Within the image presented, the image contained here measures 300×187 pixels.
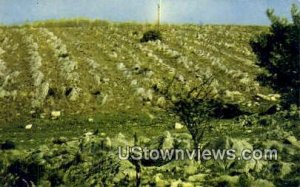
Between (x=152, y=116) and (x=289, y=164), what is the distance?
41.2 feet

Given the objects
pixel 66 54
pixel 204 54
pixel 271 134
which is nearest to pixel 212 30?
pixel 204 54

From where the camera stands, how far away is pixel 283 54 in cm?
3067

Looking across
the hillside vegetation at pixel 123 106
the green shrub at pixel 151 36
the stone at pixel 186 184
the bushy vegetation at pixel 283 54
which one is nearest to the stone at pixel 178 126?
the hillside vegetation at pixel 123 106

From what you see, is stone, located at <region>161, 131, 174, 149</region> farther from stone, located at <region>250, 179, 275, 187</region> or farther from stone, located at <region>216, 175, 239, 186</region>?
stone, located at <region>250, 179, 275, 187</region>

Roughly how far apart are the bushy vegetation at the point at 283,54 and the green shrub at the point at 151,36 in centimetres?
2141

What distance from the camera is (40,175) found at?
20.2 metres

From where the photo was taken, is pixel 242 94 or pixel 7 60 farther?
pixel 7 60

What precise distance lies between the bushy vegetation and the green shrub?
21.4 metres

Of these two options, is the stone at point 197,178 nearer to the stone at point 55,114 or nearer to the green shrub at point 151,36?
the stone at point 55,114

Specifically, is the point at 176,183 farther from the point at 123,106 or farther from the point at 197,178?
the point at 123,106

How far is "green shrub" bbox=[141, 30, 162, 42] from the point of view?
52.8 metres

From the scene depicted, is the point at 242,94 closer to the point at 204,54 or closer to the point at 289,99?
the point at 289,99

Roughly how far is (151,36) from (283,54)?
23.6 m

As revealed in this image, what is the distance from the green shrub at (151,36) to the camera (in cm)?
5279
